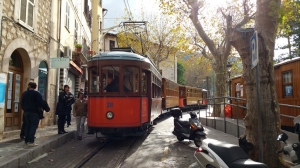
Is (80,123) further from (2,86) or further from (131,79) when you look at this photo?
(2,86)

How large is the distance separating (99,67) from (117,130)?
1952 millimetres

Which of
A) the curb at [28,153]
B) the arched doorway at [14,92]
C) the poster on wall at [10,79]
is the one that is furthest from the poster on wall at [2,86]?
the curb at [28,153]

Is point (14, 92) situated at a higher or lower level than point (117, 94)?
higher

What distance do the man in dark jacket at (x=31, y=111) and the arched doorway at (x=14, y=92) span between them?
2.21 metres

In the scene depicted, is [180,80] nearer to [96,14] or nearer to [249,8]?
[96,14]

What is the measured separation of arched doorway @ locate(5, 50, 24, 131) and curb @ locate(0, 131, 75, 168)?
2027 mm

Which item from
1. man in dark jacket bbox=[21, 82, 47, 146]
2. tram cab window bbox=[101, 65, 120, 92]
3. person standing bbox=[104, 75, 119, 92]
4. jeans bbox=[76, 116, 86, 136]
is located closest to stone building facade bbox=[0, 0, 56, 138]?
man in dark jacket bbox=[21, 82, 47, 146]

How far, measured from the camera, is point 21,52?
9742mm

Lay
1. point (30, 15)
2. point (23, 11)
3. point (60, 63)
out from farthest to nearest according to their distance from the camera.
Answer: point (30, 15)
point (60, 63)
point (23, 11)

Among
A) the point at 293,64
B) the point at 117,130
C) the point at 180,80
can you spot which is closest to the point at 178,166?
the point at 117,130

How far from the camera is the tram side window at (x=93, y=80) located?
8.22m

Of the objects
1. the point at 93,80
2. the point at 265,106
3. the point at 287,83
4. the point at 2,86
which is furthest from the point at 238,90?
the point at 2,86

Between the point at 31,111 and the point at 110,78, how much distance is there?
7.73ft

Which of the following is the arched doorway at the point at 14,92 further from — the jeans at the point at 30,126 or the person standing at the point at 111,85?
the person standing at the point at 111,85
